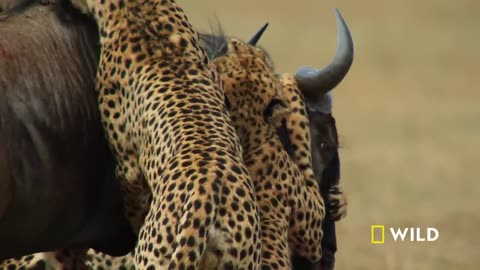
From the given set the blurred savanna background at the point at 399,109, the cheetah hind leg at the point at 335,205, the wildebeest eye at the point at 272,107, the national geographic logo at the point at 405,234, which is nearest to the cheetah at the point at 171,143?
the wildebeest eye at the point at 272,107

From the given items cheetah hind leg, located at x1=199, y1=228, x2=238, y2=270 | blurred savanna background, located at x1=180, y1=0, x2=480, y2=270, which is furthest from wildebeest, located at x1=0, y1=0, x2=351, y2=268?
blurred savanna background, located at x1=180, y1=0, x2=480, y2=270

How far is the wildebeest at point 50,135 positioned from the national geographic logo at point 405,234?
6400mm

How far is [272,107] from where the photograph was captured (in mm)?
9906

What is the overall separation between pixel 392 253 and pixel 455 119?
982 centimetres

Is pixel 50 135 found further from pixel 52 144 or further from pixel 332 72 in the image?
Answer: pixel 332 72

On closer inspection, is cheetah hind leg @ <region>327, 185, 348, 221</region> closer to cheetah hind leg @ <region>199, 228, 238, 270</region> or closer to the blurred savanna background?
the blurred savanna background

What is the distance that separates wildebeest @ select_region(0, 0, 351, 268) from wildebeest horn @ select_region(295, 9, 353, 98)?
162 cm

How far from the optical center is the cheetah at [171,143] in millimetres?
8156

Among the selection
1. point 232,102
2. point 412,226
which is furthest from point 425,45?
point 232,102

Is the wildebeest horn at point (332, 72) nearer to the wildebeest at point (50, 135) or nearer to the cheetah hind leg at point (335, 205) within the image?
the cheetah hind leg at point (335, 205)

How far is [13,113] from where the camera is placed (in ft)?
28.2

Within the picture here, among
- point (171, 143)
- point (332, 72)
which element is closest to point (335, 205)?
point (332, 72)

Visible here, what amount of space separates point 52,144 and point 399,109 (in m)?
16.2

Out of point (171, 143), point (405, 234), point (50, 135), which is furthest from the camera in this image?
point (405, 234)
